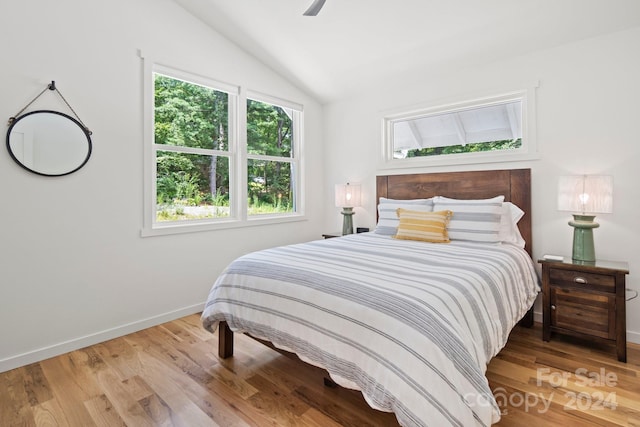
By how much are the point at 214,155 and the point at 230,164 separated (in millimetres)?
215

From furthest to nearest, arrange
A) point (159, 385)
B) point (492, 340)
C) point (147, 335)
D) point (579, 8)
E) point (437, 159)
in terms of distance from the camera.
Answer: point (437, 159) < point (147, 335) < point (579, 8) < point (159, 385) < point (492, 340)

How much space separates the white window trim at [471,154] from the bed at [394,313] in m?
1.00

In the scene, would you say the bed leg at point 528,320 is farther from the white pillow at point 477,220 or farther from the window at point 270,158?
the window at point 270,158

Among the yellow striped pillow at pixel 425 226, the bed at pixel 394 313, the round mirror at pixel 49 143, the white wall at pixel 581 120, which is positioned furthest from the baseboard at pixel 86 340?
the white wall at pixel 581 120

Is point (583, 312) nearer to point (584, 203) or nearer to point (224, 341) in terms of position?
point (584, 203)

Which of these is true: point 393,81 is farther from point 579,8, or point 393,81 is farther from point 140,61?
point 140,61

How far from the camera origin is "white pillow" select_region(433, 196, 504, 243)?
2641 millimetres

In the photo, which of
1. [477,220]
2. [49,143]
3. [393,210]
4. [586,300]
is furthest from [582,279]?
[49,143]

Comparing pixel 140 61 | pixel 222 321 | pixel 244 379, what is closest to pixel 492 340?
pixel 244 379

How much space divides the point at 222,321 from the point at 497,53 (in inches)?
129

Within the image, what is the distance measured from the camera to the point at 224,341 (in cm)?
224

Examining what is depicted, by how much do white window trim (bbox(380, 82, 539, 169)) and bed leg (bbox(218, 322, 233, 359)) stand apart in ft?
8.50

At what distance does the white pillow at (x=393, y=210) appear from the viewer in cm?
312

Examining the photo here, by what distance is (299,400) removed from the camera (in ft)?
5.83
